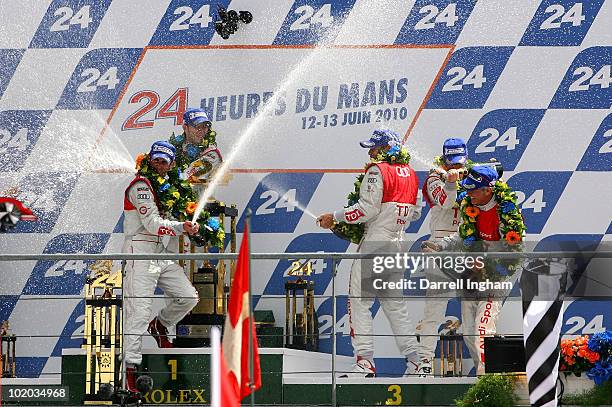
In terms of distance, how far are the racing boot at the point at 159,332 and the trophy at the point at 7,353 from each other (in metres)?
1.09

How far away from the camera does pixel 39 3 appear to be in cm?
1423

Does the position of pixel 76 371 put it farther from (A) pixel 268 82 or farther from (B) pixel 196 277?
(A) pixel 268 82

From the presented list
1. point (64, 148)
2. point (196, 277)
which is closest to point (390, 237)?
point (196, 277)

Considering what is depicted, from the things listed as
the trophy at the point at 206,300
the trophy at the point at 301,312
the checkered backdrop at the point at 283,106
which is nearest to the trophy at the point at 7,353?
the checkered backdrop at the point at 283,106

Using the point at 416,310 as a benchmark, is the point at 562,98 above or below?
above

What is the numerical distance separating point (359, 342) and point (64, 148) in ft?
12.4

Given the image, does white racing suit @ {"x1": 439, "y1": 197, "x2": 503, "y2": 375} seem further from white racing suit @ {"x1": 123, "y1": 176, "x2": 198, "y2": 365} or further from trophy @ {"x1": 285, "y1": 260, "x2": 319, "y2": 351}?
white racing suit @ {"x1": 123, "y1": 176, "x2": 198, "y2": 365}

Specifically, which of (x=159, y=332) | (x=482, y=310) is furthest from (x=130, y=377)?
(x=482, y=310)

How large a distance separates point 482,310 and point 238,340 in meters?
3.33

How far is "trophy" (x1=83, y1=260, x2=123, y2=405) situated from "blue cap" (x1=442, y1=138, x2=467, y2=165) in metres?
2.73

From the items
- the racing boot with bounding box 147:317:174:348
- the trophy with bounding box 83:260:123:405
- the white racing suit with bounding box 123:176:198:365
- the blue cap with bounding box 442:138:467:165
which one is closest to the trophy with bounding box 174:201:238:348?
the racing boot with bounding box 147:317:174:348

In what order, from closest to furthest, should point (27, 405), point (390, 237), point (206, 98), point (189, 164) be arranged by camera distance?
point (27, 405) → point (390, 237) → point (189, 164) → point (206, 98)

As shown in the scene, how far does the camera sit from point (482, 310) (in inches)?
452

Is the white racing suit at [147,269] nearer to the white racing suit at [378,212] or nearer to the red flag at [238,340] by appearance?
the white racing suit at [378,212]
